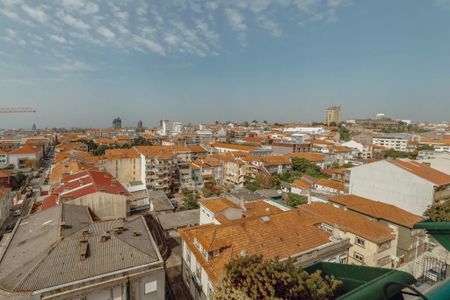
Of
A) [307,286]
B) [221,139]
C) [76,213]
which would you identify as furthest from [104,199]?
[221,139]

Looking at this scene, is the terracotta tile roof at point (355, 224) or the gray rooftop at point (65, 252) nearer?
the gray rooftop at point (65, 252)

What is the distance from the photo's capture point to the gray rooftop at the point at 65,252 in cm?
973

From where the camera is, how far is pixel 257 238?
11.9 meters

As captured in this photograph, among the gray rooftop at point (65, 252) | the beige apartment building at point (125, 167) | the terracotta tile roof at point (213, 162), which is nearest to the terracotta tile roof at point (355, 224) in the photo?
the gray rooftop at point (65, 252)

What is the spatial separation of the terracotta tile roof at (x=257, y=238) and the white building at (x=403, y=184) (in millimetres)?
11275

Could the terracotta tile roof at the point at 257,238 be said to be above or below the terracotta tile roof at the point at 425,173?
below

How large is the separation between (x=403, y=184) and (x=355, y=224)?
8.10m

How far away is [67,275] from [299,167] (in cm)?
3841

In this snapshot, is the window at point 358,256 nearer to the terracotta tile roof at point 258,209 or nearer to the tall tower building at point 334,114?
the terracotta tile roof at point 258,209

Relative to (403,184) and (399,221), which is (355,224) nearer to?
(399,221)

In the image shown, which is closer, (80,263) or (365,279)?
(365,279)

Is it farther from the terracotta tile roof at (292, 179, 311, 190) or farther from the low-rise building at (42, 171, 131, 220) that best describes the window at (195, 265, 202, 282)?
the terracotta tile roof at (292, 179, 311, 190)

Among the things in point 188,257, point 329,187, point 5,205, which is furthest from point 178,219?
point 5,205

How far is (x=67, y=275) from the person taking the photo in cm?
984
